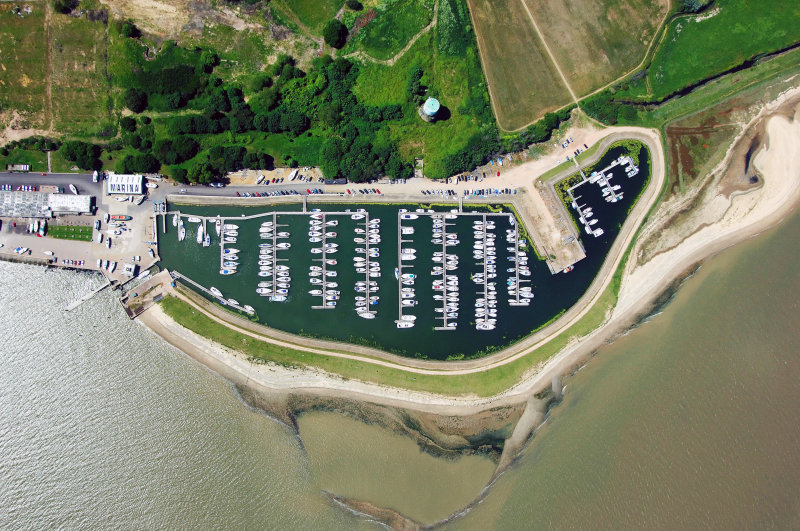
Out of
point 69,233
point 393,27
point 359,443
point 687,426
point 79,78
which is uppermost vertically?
point 393,27

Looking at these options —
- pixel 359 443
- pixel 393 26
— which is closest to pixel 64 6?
pixel 393 26

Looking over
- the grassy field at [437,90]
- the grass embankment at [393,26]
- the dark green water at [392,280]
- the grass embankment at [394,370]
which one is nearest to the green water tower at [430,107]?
the grassy field at [437,90]

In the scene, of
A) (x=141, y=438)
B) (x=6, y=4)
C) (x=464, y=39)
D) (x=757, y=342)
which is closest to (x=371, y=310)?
(x=141, y=438)

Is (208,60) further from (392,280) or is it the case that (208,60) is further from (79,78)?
(392,280)

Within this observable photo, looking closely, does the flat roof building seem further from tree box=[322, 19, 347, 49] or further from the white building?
tree box=[322, 19, 347, 49]

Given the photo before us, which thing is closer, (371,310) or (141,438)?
(141,438)

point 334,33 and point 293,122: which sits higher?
point 334,33

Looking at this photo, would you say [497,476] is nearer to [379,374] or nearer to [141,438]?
[379,374]
